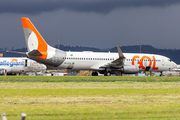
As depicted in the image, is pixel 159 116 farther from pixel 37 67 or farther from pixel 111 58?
pixel 37 67

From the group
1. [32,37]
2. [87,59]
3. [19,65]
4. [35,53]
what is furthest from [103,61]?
[19,65]

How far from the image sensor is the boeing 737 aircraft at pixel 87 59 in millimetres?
48000

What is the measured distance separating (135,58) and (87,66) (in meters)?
9.00

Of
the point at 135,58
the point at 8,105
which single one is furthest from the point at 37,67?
the point at 8,105

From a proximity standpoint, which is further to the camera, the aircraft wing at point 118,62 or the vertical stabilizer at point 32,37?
the aircraft wing at point 118,62

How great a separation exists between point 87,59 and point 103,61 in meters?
3.04

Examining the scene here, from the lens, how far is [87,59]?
5041cm

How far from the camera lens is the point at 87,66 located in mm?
50750

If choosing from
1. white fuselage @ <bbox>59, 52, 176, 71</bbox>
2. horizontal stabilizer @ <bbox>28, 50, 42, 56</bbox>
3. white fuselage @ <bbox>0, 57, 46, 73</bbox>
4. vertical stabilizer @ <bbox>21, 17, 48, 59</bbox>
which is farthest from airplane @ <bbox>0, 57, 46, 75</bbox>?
horizontal stabilizer @ <bbox>28, 50, 42, 56</bbox>

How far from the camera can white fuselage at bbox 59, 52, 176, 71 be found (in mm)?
49469

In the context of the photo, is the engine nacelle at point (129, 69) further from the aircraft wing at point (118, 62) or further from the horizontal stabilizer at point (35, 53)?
the horizontal stabilizer at point (35, 53)

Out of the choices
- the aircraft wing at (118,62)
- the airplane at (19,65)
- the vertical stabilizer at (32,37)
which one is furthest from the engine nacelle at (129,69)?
the airplane at (19,65)

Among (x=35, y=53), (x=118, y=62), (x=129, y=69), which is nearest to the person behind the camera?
(x=35, y=53)

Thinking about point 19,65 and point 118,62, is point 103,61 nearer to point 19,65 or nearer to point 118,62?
point 118,62
